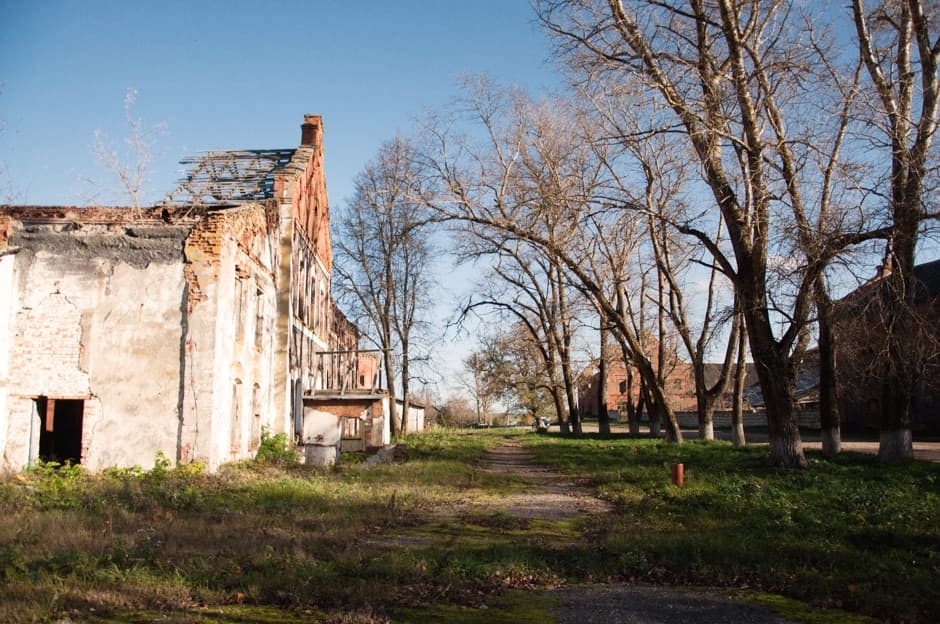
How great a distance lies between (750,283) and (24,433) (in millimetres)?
15815

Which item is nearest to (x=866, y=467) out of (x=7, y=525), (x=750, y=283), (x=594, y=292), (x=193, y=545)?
(x=750, y=283)

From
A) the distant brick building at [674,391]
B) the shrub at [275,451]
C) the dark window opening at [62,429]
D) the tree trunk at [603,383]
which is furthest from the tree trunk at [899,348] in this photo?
the distant brick building at [674,391]

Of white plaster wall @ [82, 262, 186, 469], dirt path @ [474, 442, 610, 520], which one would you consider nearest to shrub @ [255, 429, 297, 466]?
white plaster wall @ [82, 262, 186, 469]

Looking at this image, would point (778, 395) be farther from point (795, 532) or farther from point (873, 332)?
point (795, 532)

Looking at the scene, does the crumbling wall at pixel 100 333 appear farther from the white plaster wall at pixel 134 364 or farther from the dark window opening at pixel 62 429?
the dark window opening at pixel 62 429

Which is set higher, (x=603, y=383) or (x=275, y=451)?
(x=603, y=383)

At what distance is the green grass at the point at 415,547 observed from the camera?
6.60m

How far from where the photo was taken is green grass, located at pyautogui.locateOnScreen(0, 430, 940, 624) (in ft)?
21.6

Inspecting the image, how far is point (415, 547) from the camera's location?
30.5 ft

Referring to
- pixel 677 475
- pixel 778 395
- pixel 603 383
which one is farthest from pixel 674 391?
pixel 677 475

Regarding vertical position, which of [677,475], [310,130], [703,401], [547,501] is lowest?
[547,501]

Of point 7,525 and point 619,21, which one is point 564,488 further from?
point 7,525

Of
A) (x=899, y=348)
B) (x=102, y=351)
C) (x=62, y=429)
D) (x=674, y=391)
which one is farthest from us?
(x=674, y=391)

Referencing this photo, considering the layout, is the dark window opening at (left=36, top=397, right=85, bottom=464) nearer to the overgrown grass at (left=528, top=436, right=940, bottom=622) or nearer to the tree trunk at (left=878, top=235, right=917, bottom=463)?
the overgrown grass at (left=528, top=436, right=940, bottom=622)
